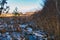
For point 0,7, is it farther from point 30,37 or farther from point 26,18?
point 30,37

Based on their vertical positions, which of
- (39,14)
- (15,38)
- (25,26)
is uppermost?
(39,14)

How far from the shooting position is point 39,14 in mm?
2791

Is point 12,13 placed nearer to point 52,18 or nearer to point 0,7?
point 0,7

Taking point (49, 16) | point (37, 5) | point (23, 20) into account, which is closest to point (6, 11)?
point (23, 20)

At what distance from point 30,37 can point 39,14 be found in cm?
39

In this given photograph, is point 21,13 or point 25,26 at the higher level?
point 21,13

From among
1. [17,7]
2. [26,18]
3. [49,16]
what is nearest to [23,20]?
[26,18]

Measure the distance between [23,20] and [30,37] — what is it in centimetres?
29

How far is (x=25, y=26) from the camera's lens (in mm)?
2770

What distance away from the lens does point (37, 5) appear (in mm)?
2781

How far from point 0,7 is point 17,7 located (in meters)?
0.29

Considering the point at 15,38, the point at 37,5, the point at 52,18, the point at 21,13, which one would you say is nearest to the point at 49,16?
the point at 52,18

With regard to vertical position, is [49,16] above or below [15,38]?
above

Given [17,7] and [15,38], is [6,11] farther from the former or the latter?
[15,38]
